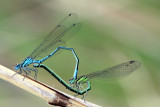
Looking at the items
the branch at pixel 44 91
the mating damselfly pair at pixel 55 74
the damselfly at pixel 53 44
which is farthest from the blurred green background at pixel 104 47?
the branch at pixel 44 91

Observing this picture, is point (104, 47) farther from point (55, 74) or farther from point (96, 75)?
point (55, 74)

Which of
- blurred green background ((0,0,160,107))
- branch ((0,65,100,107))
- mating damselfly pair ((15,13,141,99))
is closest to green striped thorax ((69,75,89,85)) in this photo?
mating damselfly pair ((15,13,141,99))

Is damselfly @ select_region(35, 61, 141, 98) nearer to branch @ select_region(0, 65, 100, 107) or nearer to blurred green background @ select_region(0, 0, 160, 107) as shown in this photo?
branch @ select_region(0, 65, 100, 107)

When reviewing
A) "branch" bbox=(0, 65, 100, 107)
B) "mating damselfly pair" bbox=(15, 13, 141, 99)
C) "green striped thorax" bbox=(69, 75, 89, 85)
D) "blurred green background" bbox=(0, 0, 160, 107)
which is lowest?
"branch" bbox=(0, 65, 100, 107)

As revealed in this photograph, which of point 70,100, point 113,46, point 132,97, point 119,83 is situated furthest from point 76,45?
point 70,100

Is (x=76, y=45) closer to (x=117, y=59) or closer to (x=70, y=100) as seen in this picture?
(x=117, y=59)

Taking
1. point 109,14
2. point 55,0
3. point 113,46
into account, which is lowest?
point 113,46

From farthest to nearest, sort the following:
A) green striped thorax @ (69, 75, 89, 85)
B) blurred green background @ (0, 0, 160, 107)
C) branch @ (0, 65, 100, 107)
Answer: blurred green background @ (0, 0, 160, 107) < green striped thorax @ (69, 75, 89, 85) < branch @ (0, 65, 100, 107)

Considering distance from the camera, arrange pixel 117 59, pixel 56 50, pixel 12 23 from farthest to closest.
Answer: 1. pixel 12 23
2. pixel 117 59
3. pixel 56 50
